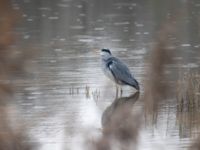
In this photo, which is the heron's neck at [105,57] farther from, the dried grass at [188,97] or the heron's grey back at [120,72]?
the dried grass at [188,97]

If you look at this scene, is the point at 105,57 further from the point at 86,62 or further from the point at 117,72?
the point at 86,62

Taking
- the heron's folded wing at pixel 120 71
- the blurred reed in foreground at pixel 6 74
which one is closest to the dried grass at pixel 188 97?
the heron's folded wing at pixel 120 71

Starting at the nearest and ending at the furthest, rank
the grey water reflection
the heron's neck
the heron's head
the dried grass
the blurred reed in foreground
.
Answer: the blurred reed in foreground → the grey water reflection → the dried grass → the heron's neck → the heron's head

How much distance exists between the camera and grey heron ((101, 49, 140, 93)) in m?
9.29

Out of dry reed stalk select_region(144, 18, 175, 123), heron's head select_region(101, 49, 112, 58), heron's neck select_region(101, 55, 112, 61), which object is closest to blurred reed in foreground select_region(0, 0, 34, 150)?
dry reed stalk select_region(144, 18, 175, 123)

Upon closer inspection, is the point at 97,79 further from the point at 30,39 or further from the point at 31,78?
the point at 30,39

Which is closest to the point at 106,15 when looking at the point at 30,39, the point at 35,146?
the point at 30,39

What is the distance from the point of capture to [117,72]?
961 cm

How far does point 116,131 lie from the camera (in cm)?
283

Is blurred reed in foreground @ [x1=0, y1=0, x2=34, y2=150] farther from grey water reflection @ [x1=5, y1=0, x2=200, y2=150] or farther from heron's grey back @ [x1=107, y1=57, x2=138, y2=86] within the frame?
heron's grey back @ [x1=107, y1=57, x2=138, y2=86]

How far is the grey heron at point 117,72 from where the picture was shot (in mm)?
9289

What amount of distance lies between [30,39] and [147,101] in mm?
11197

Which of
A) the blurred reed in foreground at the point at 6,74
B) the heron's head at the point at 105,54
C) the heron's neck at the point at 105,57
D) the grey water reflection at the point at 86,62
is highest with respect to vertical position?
the blurred reed in foreground at the point at 6,74

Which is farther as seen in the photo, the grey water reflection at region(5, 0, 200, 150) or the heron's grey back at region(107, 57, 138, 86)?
the heron's grey back at region(107, 57, 138, 86)
